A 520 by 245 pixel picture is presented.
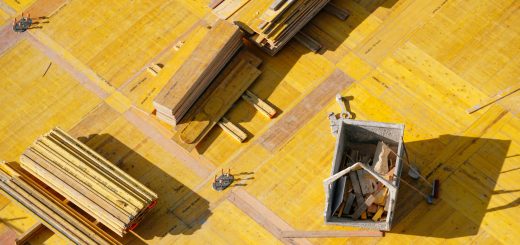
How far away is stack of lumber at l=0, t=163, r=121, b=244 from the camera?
36.2 m

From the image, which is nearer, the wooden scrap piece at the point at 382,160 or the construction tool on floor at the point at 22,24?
the wooden scrap piece at the point at 382,160

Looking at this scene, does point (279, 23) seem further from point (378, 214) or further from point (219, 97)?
point (378, 214)

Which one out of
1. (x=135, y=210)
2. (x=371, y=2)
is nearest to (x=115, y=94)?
(x=135, y=210)

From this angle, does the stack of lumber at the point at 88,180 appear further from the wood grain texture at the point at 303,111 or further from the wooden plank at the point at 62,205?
the wood grain texture at the point at 303,111

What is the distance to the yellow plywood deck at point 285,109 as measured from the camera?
36.8m

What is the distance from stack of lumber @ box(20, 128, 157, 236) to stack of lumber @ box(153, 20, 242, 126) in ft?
11.3

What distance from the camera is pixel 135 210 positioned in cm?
3559

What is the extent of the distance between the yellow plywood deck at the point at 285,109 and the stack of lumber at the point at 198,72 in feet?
2.99

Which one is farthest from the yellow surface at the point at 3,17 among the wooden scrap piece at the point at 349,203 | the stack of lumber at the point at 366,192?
the wooden scrap piece at the point at 349,203

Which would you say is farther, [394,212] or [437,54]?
[437,54]

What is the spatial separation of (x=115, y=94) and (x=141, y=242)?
7.33m

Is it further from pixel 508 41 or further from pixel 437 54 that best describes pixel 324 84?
pixel 508 41

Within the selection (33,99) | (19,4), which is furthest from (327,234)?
(19,4)

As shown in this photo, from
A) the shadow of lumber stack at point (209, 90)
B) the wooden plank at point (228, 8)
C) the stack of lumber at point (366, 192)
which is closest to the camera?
the stack of lumber at point (366, 192)
